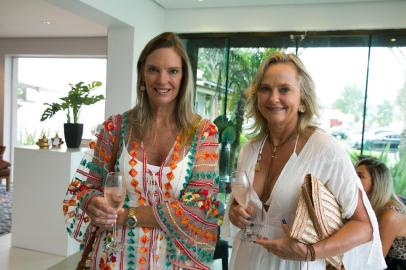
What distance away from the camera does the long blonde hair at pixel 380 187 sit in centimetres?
208

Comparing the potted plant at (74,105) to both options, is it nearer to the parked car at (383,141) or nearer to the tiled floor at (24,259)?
the tiled floor at (24,259)

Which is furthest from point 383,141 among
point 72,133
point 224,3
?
point 72,133

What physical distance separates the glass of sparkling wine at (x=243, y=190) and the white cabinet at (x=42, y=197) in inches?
112

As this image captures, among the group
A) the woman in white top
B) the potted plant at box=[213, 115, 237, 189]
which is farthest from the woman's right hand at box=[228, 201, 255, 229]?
the potted plant at box=[213, 115, 237, 189]

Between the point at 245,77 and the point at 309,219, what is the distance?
450 centimetres

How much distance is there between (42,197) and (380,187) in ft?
10.8

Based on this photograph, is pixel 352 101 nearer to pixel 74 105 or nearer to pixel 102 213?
pixel 74 105

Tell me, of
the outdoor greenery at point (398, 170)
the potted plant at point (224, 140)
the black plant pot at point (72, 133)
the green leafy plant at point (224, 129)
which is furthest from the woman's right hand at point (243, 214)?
the outdoor greenery at point (398, 170)

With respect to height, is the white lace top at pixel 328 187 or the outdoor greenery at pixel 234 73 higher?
the outdoor greenery at pixel 234 73

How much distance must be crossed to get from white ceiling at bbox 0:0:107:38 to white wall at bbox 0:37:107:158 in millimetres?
183

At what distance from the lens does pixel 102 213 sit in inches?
47.3

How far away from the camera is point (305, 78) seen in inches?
51.7

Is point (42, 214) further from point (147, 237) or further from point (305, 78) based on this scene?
point (305, 78)

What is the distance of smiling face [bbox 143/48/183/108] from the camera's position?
4.42ft
